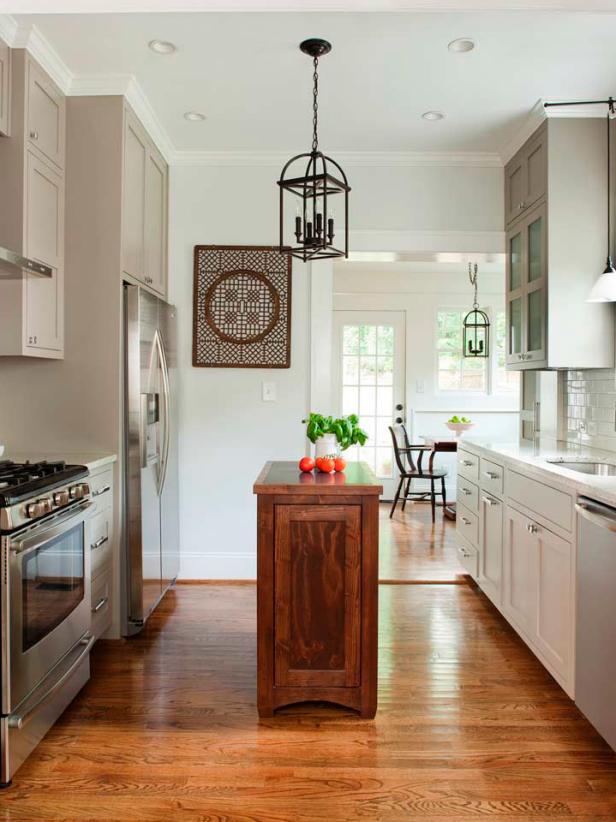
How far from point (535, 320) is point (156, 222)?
7.45ft

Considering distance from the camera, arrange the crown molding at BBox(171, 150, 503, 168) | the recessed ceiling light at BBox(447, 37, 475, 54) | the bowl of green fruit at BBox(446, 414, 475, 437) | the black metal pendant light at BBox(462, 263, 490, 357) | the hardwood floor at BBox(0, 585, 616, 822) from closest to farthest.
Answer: the hardwood floor at BBox(0, 585, 616, 822) < the recessed ceiling light at BBox(447, 37, 475, 54) < the crown molding at BBox(171, 150, 503, 168) < the bowl of green fruit at BBox(446, 414, 475, 437) < the black metal pendant light at BBox(462, 263, 490, 357)

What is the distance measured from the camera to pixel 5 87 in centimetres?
272

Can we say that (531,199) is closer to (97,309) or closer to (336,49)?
(336,49)

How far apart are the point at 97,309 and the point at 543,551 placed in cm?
232

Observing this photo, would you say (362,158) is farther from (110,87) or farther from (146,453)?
(146,453)

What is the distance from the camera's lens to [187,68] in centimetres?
309

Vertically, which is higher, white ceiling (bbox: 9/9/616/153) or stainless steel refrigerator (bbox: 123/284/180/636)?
white ceiling (bbox: 9/9/616/153)

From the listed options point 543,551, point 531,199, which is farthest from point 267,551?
point 531,199

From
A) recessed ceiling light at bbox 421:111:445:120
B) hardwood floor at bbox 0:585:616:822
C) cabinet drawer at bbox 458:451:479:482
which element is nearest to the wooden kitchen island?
hardwood floor at bbox 0:585:616:822

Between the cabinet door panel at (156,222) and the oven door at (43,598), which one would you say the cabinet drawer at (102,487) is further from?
the cabinet door panel at (156,222)

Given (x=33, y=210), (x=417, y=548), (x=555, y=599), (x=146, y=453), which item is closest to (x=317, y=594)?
(x=555, y=599)

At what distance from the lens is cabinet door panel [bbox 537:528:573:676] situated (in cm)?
241

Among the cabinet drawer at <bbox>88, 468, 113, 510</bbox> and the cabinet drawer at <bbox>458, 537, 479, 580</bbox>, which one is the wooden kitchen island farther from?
the cabinet drawer at <bbox>458, 537, 479, 580</bbox>

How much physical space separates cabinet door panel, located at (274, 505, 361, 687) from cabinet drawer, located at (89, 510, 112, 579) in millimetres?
908
